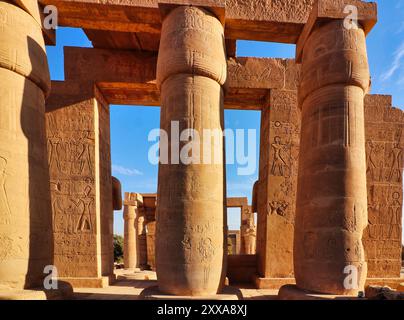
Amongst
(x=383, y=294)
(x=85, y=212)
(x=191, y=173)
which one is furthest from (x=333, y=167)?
(x=85, y=212)

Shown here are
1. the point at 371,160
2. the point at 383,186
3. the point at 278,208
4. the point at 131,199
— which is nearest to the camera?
the point at 278,208

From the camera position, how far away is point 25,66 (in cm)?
441

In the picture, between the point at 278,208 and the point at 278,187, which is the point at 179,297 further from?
the point at 278,187

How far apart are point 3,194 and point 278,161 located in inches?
280

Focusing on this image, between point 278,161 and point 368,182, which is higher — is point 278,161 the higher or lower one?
the higher one

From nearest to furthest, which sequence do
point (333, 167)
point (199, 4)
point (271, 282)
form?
point (333, 167) < point (199, 4) < point (271, 282)

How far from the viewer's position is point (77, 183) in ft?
26.5

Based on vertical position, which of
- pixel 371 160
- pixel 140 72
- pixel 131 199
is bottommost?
pixel 131 199

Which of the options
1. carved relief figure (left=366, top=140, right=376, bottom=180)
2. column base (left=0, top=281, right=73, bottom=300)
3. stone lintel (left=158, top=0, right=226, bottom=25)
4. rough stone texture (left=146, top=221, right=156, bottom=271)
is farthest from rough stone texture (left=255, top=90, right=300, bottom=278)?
rough stone texture (left=146, top=221, right=156, bottom=271)

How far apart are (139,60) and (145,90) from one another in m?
0.96

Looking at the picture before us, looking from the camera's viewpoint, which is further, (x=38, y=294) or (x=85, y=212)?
(x=85, y=212)
